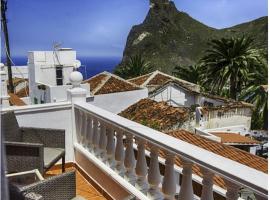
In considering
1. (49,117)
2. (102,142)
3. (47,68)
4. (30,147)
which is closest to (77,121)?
(49,117)

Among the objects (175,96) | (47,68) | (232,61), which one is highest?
(232,61)

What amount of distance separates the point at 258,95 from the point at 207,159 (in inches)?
1143

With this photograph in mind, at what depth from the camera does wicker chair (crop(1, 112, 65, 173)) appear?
150 inches

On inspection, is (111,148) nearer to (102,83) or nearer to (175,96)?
(102,83)

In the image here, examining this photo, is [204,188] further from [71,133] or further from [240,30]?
[240,30]

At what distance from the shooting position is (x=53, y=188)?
3.13 meters

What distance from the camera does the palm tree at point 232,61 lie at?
33.2 metres

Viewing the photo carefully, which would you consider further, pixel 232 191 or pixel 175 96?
pixel 175 96

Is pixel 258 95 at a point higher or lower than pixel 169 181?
lower

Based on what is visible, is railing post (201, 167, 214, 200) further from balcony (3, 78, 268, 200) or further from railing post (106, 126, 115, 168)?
railing post (106, 126, 115, 168)

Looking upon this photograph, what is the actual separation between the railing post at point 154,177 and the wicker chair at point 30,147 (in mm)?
1235

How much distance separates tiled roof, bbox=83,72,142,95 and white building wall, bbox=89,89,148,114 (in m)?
0.36

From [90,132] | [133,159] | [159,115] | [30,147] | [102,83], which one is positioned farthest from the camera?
[102,83]

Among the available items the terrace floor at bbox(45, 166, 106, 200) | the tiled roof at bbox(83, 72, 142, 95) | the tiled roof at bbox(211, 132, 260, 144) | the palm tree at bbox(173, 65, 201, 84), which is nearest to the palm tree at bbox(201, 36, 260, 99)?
the palm tree at bbox(173, 65, 201, 84)
